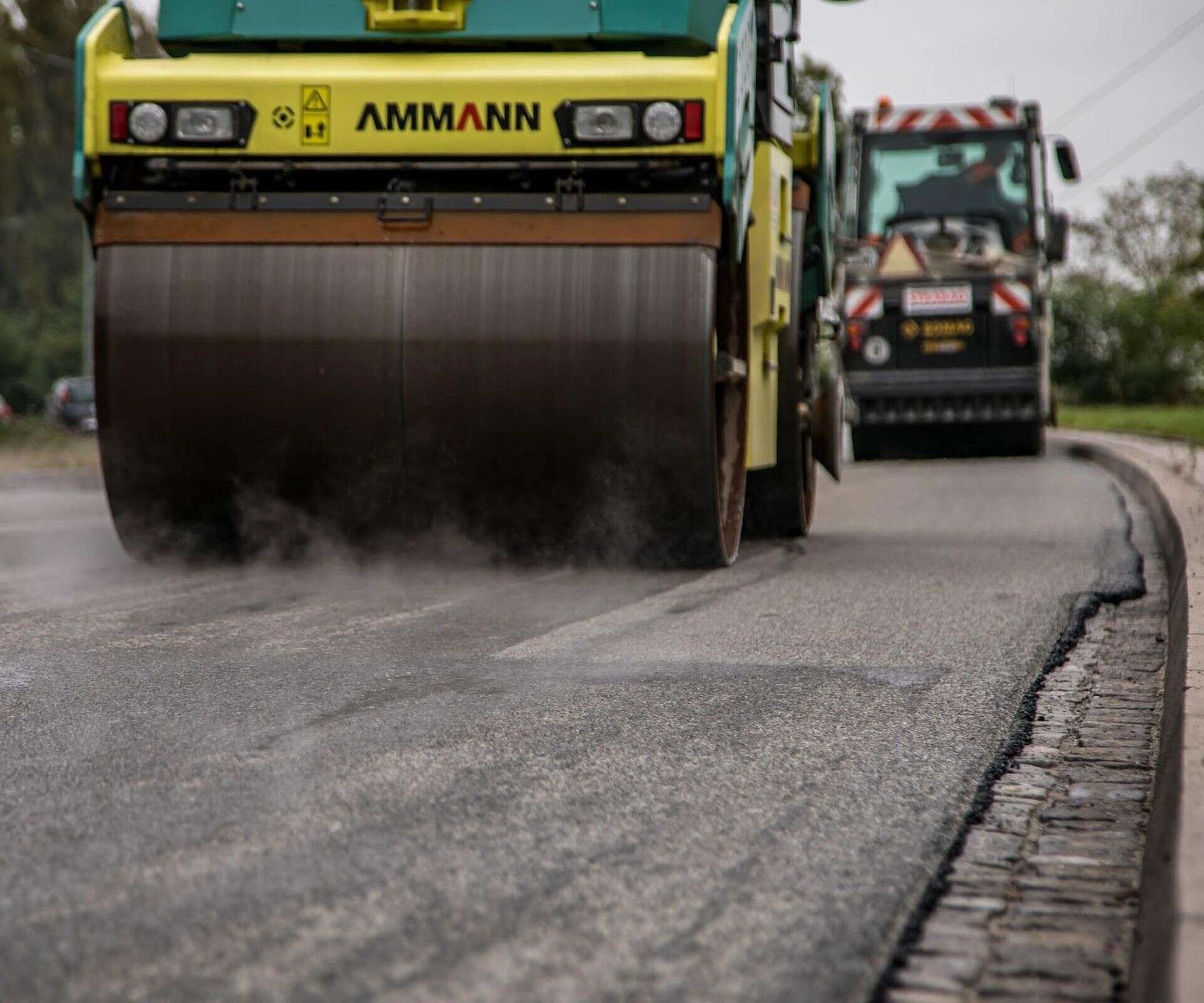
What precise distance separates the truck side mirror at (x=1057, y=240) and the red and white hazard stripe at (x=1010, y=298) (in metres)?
0.44

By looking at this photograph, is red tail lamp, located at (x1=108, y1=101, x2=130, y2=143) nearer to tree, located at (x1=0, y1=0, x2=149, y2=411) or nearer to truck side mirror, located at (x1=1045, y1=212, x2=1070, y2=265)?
truck side mirror, located at (x1=1045, y1=212, x2=1070, y2=265)

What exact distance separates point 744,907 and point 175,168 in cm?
456

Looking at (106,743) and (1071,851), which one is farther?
(106,743)

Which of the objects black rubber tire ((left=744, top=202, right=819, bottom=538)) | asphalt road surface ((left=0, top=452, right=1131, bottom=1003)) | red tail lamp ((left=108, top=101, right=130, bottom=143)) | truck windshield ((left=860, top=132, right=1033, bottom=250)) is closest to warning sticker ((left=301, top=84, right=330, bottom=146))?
red tail lamp ((left=108, top=101, right=130, bottom=143))

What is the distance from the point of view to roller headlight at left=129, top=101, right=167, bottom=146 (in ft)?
21.6

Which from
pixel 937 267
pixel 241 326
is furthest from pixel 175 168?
pixel 937 267

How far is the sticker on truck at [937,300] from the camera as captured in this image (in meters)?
16.5

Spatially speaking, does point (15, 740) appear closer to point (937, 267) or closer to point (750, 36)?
point (750, 36)

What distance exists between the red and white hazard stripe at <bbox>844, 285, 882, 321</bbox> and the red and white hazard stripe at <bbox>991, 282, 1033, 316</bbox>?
3.27ft

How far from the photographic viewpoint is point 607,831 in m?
3.21

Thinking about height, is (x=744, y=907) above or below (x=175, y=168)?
below

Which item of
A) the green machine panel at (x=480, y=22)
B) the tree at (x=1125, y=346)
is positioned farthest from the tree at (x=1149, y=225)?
the green machine panel at (x=480, y=22)

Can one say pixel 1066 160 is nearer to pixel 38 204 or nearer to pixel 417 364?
pixel 417 364

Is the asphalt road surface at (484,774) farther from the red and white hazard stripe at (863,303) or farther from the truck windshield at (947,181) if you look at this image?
the truck windshield at (947,181)
